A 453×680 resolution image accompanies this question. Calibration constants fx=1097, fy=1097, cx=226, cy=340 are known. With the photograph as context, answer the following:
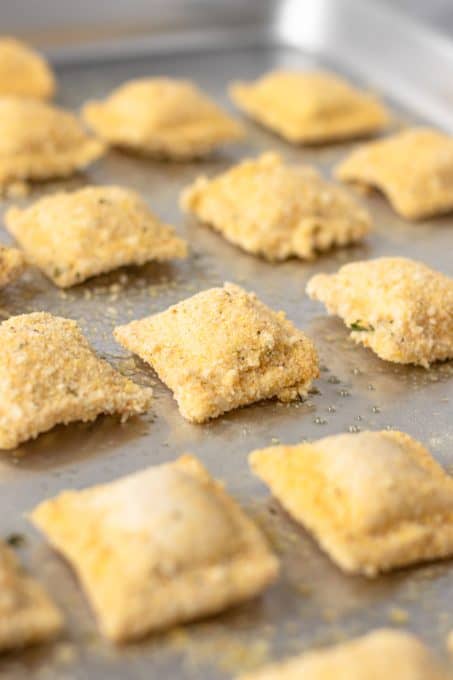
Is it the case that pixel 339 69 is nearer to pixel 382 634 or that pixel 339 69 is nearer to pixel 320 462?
pixel 320 462

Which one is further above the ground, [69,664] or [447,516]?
[447,516]

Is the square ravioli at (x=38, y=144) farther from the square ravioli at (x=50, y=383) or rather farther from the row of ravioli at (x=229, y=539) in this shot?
the row of ravioli at (x=229, y=539)

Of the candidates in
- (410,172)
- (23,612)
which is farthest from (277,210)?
(23,612)

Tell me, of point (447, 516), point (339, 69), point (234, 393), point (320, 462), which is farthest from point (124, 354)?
point (339, 69)

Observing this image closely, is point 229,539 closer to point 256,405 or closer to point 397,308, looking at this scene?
point 256,405


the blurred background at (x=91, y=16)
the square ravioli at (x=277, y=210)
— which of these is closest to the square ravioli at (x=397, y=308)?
the square ravioli at (x=277, y=210)

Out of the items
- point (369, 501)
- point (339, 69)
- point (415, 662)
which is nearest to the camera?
point (415, 662)
